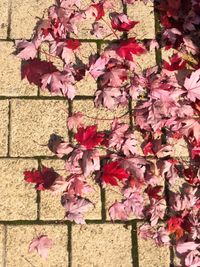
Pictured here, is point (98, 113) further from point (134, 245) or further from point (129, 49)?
point (134, 245)

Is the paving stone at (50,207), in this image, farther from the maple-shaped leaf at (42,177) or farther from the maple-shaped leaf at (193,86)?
the maple-shaped leaf at (193,86)

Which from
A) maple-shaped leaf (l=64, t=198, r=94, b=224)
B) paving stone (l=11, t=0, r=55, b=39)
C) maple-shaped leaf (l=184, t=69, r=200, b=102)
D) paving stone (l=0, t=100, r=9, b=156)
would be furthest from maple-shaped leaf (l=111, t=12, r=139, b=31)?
maple-shaped leaf (l=64, t=198, r=94, b=224)

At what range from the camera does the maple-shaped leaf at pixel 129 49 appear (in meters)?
2.81

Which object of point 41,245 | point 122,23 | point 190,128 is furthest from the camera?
point 122,23

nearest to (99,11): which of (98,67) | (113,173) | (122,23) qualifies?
(122,23)

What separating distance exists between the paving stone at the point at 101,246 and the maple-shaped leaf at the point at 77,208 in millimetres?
65

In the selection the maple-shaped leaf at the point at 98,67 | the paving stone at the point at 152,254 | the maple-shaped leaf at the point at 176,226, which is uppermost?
the maple-shaped leaf at the point at 98,67

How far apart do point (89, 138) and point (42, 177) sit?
0.35m

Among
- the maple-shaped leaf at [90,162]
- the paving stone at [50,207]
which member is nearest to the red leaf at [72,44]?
the maple-shaped leaf at [90,162]

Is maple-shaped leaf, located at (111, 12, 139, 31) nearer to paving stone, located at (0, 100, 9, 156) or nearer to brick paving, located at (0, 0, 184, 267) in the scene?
brick paving, located at (0, 0, 184, 267)

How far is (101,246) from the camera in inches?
97.7

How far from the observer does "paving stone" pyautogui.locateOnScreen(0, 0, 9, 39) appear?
2873 mm

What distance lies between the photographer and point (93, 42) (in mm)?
2914

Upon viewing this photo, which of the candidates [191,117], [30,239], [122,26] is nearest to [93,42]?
[122,26]
